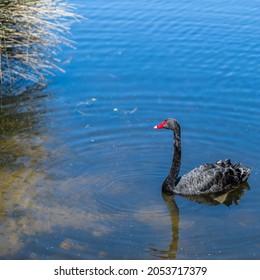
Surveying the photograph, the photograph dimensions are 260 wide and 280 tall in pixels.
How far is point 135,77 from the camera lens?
1292cm

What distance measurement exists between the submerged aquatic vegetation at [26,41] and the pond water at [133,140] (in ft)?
1.61

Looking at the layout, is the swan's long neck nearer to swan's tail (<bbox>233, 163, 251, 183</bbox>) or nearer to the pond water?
the pond water

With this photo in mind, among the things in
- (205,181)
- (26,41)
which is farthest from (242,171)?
(26,41)

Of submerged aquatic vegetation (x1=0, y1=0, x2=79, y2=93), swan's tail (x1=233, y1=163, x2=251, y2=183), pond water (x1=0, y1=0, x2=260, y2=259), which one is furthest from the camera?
submerged aquatic vegetation (x1=0, y1=0, x2=79, y2=93)

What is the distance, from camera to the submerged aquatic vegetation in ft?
38.6

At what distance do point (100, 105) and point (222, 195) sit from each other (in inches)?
139

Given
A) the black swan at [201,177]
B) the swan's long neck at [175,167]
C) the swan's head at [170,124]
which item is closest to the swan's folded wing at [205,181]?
the black swan at [201,177]

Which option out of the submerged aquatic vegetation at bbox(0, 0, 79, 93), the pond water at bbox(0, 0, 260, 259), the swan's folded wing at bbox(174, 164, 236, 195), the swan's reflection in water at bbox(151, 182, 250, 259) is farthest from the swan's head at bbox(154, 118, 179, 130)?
the submerged aquatic vegetation at bbox(0, 0, 79, 93)

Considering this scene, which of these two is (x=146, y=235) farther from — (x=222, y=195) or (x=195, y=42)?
(x=195, y=42)

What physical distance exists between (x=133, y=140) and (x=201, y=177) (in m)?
1.81

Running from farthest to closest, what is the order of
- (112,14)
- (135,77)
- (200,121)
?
(112,14)
(135,77)
(200,121)

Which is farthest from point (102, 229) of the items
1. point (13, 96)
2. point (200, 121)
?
point (13, 96)

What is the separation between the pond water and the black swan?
0.18 metres

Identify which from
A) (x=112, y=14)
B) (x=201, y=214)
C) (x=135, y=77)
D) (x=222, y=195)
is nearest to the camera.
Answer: (x=201, y=214)
